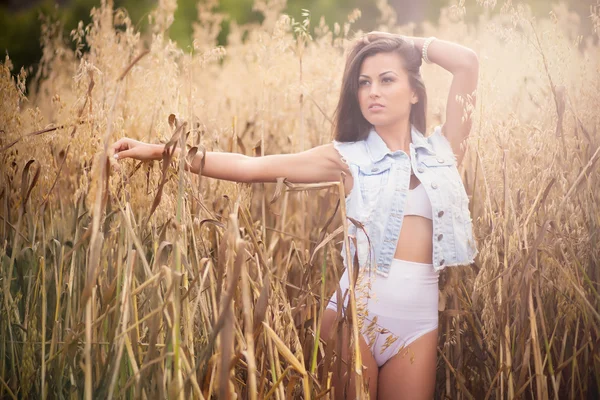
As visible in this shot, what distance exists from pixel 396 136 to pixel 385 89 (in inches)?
4.8

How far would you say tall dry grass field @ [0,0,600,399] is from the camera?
1.29 m

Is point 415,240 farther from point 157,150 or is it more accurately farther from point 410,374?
point 157,150

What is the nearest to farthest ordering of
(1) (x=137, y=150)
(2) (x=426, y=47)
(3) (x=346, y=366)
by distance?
(3) (x=346, y=366) < (1) (x=137, y=150) < (2) (x=426, y=47)

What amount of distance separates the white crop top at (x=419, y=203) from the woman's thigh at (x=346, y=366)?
1.04ft

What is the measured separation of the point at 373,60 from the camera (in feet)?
5.07

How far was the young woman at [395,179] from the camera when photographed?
1476 millimetres

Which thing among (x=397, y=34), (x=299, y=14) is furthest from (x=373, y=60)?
(x=299, y=14)

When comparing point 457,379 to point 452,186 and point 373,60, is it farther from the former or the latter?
point 373,60

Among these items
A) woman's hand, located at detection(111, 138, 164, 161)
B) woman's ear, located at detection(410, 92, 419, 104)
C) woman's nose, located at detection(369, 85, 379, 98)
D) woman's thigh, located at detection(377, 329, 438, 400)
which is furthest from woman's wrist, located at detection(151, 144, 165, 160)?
woman's thigh, located at detection(377, 329, 438, 400)

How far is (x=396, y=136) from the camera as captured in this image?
5.11ft

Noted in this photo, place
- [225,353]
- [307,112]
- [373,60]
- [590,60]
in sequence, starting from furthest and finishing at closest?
[307,112] < [590,60] < [373,60] < [225,353]

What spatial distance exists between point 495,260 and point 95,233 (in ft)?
3.00

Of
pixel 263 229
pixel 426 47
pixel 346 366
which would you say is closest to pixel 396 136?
pixel 426 47

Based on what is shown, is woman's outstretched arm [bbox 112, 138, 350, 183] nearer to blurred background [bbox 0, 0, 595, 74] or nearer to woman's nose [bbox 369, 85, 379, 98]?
woman's nose [bbox 369, 85, 379, 98]
